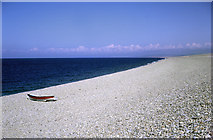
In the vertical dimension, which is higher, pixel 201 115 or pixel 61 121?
pixel 201 115

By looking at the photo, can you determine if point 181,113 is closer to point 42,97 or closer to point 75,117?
point 75,117

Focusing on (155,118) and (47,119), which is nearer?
(155,118)

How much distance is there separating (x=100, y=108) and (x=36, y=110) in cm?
502

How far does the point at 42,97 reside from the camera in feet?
39.3

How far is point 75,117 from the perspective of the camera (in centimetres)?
830

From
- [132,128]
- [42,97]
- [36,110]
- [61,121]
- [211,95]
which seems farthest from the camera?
[42,97]

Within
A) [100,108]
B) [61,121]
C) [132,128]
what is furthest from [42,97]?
[132,128]

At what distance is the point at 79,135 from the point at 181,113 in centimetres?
529

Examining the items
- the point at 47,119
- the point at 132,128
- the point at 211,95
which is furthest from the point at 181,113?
the point at 47,119

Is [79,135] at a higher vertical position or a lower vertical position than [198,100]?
lower

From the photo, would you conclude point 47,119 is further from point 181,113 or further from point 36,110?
point 181,113

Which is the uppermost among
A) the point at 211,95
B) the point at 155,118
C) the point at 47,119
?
the point at 211,95

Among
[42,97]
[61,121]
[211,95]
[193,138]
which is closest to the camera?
[193,138]

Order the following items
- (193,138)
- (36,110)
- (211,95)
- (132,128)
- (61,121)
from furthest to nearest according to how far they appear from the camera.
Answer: (36,110), (211,95), (61,121), (132,128), (193,138)
